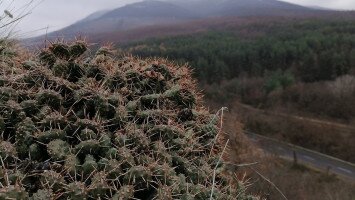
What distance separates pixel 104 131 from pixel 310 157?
63.6 meters

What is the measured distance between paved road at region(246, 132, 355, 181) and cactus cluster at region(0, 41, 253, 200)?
52.6 meters

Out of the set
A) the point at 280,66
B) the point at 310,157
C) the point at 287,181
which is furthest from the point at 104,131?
the point at 280,66

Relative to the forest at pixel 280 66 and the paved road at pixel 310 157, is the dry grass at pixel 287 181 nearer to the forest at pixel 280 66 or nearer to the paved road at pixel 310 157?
the paved road at pixel 310 157

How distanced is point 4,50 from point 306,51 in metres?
109

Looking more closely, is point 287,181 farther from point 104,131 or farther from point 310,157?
point 104,131

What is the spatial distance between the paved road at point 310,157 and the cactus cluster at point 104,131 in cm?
5264

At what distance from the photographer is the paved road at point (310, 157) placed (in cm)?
5682

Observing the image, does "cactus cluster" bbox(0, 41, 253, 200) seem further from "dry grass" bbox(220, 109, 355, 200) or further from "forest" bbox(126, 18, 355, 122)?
"forest" bbox(126, 18, 355, 122)

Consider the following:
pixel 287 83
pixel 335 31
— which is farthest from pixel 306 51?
pixel 335 31

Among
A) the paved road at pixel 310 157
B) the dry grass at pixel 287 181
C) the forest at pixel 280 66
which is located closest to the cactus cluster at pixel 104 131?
the dry grass at pixel 287 181

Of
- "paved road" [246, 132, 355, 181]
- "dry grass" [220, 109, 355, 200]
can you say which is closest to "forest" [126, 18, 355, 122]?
"paved road" [246, 132, 355, 181]

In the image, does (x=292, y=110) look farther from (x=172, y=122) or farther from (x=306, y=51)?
(x=172, y=122)

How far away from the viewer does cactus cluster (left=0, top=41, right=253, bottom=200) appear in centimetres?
298

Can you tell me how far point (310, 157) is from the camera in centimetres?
6438
